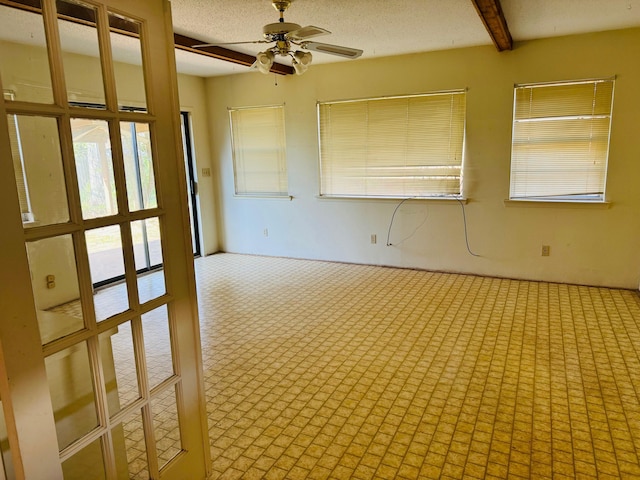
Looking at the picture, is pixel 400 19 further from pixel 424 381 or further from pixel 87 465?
pixel 87 465

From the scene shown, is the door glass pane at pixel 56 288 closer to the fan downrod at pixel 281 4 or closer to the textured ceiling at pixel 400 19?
the fan downrod at pixel 281 4

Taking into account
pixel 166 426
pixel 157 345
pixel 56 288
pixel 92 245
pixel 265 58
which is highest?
pixel 265 58

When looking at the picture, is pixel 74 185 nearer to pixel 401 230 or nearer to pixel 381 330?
pixel 381 330

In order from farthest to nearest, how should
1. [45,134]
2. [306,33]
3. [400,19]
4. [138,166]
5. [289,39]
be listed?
[400,19] → [289,39] → [306,33] → [138,166] → [45,134]

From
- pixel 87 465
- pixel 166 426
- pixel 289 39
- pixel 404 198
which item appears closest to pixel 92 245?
pixel 87 465

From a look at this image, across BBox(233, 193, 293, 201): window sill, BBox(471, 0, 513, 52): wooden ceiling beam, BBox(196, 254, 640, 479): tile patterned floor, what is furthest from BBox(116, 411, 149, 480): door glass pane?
BBox(233, 193, 293, 201): window sill

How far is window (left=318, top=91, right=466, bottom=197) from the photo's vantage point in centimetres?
484

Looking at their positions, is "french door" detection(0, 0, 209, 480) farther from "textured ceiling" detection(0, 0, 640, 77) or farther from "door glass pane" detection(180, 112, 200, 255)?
"door glass pane" detection(180, 112, 200, 255)

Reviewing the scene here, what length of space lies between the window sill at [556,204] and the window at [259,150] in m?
2.90

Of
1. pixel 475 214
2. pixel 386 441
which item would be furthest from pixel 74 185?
pixel 475 214

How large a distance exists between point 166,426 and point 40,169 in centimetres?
104

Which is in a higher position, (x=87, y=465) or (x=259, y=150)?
(x=259, y=150)

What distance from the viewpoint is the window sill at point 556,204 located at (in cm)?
429

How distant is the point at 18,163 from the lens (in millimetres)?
1078
